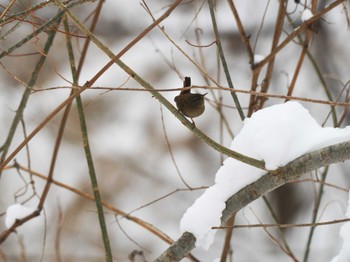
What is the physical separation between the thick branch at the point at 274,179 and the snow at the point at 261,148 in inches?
0.4

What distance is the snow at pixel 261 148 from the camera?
2.72ft

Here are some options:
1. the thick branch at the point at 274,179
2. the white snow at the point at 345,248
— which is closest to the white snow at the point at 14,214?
the thick branch at the point at 274,179

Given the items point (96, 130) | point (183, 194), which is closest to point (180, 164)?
point (183, 194)

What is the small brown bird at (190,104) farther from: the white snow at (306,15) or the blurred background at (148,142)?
the blurred background at (148,142)

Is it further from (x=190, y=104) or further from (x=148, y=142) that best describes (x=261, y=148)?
(x=148, y=142)

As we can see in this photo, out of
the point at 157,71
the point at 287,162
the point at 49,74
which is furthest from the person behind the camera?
the point at 157,71

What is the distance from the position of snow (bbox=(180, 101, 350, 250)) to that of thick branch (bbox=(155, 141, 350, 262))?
1 cm

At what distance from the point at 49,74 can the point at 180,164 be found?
1030 mm

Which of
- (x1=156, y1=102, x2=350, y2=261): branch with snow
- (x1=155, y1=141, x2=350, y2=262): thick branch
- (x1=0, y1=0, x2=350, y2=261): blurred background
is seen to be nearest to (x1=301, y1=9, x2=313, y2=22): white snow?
(x1=156, y1=102, x2=350, y2=261): branch with snow

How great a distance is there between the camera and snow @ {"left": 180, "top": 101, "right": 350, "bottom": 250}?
0.83m

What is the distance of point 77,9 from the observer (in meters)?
3.45

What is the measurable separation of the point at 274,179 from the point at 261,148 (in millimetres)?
59

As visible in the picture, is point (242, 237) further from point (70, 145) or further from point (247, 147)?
point (247, 147)

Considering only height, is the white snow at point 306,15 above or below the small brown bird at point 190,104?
above
